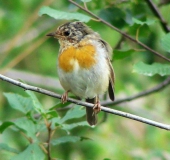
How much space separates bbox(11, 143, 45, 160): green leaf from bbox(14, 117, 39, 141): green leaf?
0.28 feet

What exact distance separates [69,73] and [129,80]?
2646 mm

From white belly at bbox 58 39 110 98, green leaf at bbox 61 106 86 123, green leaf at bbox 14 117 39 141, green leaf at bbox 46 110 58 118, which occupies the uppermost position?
white belly at bbox 58 39 110 98

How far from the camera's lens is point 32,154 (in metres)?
4.91

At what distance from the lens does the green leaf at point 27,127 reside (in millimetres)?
4957

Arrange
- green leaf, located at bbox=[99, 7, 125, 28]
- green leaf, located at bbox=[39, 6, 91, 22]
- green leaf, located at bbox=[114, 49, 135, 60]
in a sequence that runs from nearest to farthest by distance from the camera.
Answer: green leaf, located at bbox=[39, 6, 91, 22]
green leaf, located at bbox=[114, 49, 135, 60]
green leaf, located at bbox=[99, 7, 125, 28]

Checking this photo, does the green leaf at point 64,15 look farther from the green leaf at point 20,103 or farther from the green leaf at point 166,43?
the green leaf at point 20,103

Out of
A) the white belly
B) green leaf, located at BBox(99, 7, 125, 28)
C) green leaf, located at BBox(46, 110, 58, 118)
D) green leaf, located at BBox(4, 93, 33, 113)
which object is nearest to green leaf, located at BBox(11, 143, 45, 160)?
green leaf, located at BBox(46, 110, 58, 118)

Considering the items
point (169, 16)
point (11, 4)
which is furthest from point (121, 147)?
point (11, 4)

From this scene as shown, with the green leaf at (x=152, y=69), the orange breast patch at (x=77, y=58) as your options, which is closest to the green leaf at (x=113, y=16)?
the orange breast patch at (x=77, y=58)

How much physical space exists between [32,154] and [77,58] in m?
0.99

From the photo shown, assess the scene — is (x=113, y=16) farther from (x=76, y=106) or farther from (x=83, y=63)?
(x=76, y=106)

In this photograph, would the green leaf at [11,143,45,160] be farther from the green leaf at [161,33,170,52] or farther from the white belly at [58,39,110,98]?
the green leaf at [161,33,170,52]

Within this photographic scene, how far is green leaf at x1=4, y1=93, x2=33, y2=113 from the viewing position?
5.27 metres

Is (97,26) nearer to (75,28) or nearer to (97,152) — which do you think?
(75,28)
